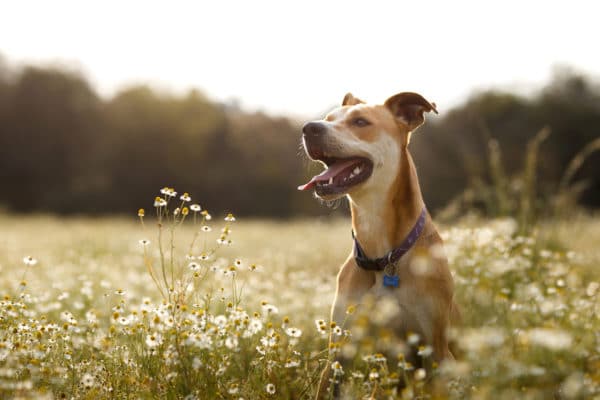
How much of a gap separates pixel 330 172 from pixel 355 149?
24cm

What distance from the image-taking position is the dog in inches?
152

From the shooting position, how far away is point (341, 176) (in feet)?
13.6

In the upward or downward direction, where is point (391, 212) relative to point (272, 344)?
upward

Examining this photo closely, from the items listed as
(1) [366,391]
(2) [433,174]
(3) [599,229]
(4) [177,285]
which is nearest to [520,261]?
(1) [366,391]

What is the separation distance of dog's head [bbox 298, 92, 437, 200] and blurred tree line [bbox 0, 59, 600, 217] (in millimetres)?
21733

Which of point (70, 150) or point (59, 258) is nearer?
point (59, 258)

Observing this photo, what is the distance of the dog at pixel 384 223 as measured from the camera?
3.85m

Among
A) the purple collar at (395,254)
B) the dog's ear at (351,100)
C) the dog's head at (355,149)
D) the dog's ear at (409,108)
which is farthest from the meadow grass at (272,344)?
the dog's ear at (351,100)

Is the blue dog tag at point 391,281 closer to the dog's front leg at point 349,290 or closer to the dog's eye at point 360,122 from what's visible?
the dog's front leg at point 349,290

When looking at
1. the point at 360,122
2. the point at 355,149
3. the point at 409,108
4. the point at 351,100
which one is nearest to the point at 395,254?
the point at 355,149

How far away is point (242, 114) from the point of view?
32.1 meters

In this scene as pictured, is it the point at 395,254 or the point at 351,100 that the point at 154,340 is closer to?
the point at 395,254

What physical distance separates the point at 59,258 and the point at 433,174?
20.3 metres

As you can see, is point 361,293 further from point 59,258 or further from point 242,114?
point 242,114
